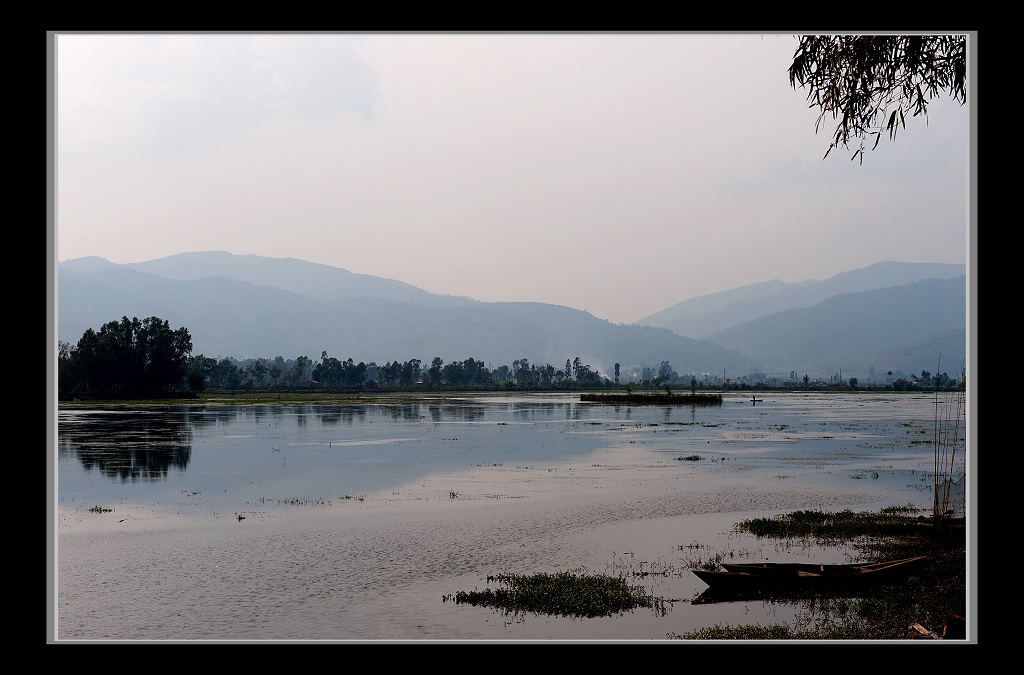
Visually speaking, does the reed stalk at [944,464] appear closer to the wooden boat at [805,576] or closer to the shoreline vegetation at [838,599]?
the shoreline vegetation at [838,599]

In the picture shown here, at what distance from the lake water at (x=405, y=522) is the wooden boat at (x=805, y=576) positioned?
485mm

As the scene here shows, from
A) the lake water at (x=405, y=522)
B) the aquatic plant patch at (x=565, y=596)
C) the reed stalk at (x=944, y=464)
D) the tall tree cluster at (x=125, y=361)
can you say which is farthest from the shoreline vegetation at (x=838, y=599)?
the tall tree cluster at (x=125, y=361)

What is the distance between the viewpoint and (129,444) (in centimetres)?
3597

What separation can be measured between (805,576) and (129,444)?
1267 inches

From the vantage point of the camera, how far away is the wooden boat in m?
11.5

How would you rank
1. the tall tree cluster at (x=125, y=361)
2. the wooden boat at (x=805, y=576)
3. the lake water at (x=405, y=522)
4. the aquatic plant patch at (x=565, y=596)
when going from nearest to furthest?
the lake water at (x=405, y=522) → the aquatic plant patch at (x=565, y=596) → the wooden boat at (x=805, y=576) → the tall tree cluster at (x=125, y=361)

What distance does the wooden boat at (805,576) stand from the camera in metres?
11.5

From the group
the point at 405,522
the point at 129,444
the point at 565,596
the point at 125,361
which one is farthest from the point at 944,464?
the point at 125,361

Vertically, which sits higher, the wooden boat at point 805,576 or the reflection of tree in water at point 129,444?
the wooden boat at point 805,576
